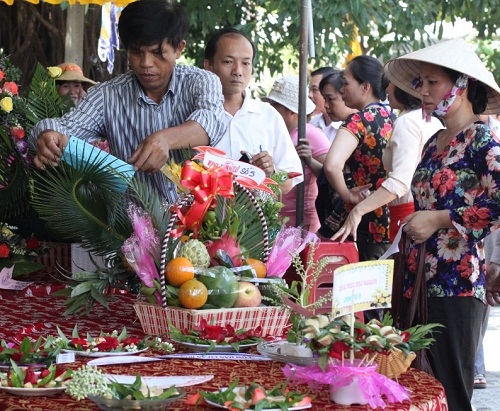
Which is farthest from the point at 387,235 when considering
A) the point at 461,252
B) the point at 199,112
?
the point at 199,112

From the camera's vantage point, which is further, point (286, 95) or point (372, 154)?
point (286, 95)

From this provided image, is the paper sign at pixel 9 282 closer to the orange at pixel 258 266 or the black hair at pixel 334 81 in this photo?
the orange at pixel 258 266

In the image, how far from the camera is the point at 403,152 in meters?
4.42

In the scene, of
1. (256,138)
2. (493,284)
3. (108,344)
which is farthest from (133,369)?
(256,138)

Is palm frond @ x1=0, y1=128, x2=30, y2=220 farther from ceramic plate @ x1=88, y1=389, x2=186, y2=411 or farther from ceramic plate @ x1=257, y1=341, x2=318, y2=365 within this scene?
ceramic plate @ x1=88, y1=389, x2=186, y2=411

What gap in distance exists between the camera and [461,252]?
10.4 ft

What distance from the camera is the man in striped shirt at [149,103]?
3010 mm

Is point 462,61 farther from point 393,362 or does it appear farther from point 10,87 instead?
point 10,87

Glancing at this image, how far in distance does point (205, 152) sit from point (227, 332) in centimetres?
49

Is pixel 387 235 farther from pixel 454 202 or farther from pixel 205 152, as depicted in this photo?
pixel 205 152

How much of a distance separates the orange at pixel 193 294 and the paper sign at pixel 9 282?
110 cm

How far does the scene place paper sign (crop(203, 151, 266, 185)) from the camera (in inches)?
104

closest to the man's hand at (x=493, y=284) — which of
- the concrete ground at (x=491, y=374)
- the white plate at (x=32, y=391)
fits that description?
the concrete ground at (x=491, y=374)

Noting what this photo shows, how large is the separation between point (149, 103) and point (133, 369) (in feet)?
4.18
